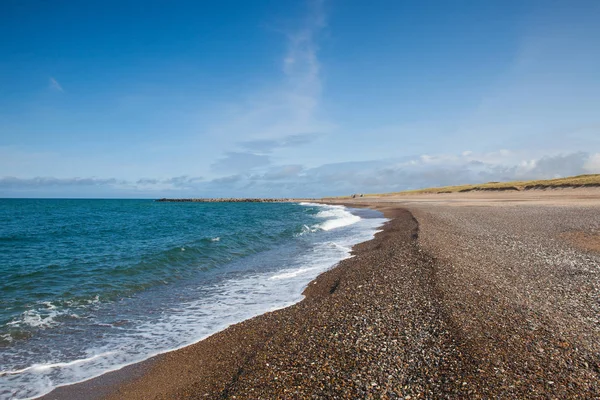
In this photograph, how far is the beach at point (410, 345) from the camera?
5730 millimetres

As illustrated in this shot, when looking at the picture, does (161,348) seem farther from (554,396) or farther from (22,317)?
(554,396)

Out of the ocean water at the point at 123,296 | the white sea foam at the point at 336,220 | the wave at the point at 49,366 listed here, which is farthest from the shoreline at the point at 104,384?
the white sea foam at the point at 336,220

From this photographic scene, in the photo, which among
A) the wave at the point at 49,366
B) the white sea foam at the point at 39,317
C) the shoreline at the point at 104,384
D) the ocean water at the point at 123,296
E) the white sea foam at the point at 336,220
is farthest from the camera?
the white sea foam at the point at 336,220

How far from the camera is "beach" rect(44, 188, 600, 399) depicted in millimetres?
5730

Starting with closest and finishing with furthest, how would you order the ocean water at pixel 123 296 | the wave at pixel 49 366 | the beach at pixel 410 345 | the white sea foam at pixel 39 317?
the beach at pixel 410 345
the wave at pixel 49 366
the ocean water at pixel 123 296
the white sea foam at pixel 39 317

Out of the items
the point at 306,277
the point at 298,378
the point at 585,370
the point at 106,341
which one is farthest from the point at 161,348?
the point at 585,370

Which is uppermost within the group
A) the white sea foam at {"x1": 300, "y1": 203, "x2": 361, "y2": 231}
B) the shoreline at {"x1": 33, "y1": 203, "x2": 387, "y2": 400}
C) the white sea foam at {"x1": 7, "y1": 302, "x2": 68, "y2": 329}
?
the white sea foam at {"x1": 300, "y1": 203, "x2": 361, "y2": 231}

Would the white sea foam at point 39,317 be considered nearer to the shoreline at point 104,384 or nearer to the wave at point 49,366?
the wave at point 49,366

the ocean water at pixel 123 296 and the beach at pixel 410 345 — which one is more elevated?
the beach at pixel 410 345

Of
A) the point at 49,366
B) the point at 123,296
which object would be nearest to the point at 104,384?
the point at 49,366

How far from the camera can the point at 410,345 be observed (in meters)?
7.00

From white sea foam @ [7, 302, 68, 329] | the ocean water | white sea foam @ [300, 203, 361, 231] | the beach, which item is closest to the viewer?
the beach

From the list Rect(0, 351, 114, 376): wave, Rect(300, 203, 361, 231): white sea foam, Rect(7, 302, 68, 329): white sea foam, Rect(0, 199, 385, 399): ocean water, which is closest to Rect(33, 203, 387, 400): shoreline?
Rect(0, 199, 385, 399): ocean water

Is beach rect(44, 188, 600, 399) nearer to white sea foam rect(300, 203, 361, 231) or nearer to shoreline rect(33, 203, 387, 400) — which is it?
shoreline rect(33, 203, 387, 400)
